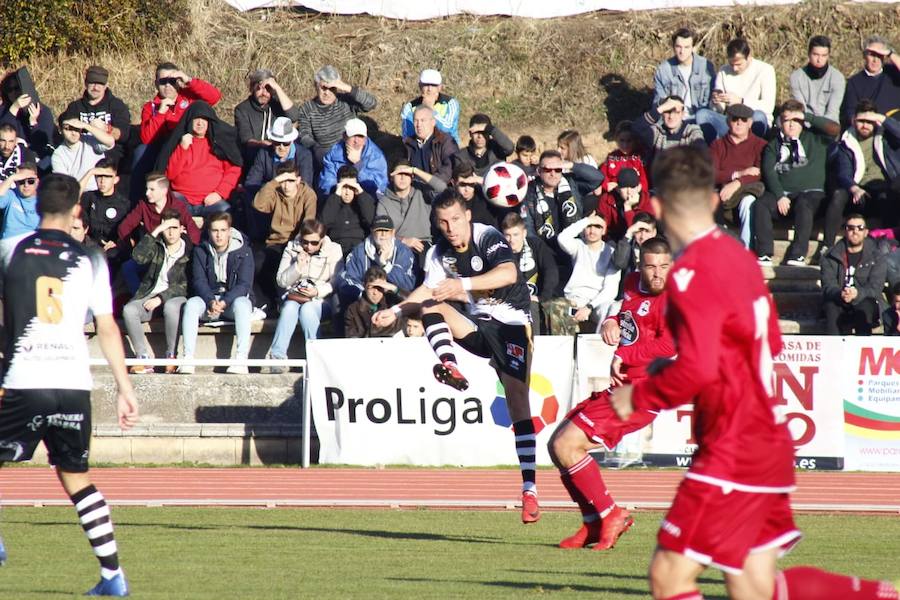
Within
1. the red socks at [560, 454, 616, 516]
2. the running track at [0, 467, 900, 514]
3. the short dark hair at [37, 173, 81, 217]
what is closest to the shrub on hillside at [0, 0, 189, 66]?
the running track at [0, 467, 900, 514]

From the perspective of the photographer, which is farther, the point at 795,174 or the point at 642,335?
the point at 795,174

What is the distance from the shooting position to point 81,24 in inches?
892

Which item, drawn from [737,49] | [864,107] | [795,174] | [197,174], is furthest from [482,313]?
[737,49]

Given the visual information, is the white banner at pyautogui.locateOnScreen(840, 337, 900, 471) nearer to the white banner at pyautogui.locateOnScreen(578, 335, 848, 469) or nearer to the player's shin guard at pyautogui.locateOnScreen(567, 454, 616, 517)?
the white banner at pyautogui.locateOnScreen(578, 335, 848, 469)

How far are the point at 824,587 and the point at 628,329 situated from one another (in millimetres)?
4076

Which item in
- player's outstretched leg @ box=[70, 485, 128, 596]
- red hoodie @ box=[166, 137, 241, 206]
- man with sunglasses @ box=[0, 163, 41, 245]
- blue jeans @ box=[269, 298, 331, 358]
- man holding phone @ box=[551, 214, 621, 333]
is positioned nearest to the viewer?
A: player's outstretched leg @ box=[70, 485, 128, 596]

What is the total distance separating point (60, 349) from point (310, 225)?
9.06m

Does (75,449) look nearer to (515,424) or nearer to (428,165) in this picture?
(515,424)

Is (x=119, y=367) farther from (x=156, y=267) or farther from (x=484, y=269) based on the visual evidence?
(x=156, y=267)

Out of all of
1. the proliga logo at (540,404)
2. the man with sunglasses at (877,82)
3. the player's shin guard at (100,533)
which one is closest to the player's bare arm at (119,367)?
the player's shin guard at (100,533)

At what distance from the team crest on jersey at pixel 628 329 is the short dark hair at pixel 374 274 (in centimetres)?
643

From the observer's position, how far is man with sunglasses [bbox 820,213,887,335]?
15469 mm

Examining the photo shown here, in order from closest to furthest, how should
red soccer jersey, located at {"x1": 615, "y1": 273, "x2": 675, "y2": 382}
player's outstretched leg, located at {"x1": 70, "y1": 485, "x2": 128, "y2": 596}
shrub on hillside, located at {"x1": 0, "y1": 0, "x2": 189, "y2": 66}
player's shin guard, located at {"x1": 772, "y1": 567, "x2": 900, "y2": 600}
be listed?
player's shin guard, located at {"x1": 772, "y1": 567, "x2": 900, "y2": 600}
player's outstretched leg, located at {"x1": 70, "y1": 485, "x2": 128, "y2": 596}
red soccer jersey, located at {"x1": 615, "y1": 273, "x2": 675, "y2": 382}
shrub on hillside, located at {"x1": 0, "y1": 0, "x2": 189, "y2": 66}

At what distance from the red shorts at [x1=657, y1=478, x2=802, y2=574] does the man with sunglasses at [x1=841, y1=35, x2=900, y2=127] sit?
46.2 feet
